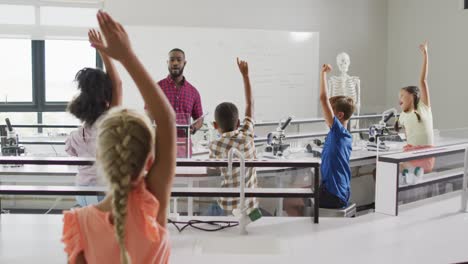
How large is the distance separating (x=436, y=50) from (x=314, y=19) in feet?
5.39

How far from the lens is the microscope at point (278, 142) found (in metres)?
4.24

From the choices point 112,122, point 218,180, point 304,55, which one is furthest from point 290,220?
point 304,55

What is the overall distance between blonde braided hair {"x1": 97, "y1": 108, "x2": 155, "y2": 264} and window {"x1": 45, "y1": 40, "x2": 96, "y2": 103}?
5.58 meters

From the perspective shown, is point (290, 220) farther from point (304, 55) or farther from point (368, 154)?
point (304, 55)

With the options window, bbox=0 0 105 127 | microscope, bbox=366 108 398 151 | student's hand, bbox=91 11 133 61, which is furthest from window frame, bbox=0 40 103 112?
student's hand, bbox=91 11 133 61

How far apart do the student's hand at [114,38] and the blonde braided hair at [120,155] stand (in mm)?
141

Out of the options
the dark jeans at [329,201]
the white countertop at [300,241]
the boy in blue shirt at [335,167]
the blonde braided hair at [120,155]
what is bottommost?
the white countertop at [300,241]

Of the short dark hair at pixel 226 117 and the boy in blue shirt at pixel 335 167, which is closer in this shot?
the short dark hair at pixel 226 117

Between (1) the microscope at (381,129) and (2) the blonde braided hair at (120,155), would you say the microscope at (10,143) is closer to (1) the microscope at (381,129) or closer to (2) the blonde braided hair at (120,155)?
(2) the blonde braided hair at (120,155)

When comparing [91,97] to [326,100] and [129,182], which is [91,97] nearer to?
[129,182]

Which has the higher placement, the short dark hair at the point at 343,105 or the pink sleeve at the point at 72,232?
the short dark hair at the point at 343,105

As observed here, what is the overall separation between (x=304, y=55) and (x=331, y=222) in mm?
4744

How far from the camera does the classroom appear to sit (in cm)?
122

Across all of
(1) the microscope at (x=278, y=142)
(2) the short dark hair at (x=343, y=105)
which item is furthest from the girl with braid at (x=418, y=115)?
(1) the microscope at (x=278, y=142)
